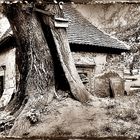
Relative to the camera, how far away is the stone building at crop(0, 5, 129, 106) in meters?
1.59

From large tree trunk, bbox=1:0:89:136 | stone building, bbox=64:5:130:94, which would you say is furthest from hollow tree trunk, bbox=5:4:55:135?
stone building, bbox=64:5:130:94

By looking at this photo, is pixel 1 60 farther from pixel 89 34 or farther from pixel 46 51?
pixel 89 34

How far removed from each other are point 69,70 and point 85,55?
122mm

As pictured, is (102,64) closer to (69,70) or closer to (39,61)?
(69,70)

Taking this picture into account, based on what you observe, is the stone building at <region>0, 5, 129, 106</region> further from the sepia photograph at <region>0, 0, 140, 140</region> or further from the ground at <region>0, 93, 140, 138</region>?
the ground at <region>0, 93, 140, 138</region>

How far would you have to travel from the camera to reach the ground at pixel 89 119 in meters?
1.36

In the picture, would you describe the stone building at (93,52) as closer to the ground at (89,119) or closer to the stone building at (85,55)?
the stone building at (85,55)

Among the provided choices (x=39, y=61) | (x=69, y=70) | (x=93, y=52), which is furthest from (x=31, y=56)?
(x=93, y=52)

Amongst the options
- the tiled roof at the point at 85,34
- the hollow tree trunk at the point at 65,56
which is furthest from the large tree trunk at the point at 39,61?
the tiled roof at the point at 85,34

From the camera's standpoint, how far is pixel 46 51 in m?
1.53

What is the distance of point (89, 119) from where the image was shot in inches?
54.9

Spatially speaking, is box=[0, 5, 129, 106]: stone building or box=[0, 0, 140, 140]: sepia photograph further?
box=[0, 5, 129, 106]: stone building

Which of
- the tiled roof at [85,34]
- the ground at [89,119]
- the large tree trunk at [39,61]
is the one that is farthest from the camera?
the tiled roof at [85,34]

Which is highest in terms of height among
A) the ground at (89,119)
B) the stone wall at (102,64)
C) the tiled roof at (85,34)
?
the tiled roof at (85,34)
